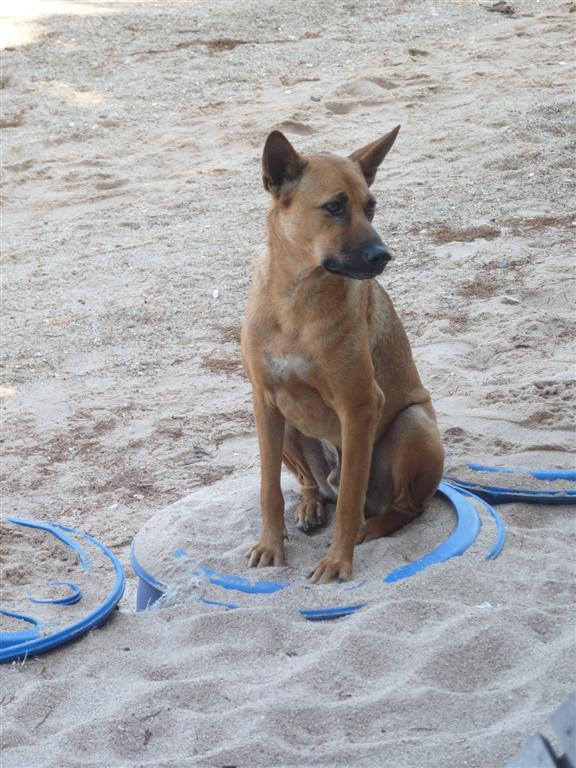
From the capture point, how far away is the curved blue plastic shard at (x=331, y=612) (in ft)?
13.2

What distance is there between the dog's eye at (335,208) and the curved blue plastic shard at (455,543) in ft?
4.52

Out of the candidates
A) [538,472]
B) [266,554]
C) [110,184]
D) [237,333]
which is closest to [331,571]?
[266,554]

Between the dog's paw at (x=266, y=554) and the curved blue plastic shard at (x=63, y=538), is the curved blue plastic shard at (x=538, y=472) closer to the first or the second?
the dog's paw at (x=266, y=554)

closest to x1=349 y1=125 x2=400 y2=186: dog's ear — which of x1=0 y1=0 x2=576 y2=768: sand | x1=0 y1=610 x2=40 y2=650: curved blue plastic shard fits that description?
x1=0 y1=0 x2=576 y2=768: sand

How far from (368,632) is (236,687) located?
20.1 inches

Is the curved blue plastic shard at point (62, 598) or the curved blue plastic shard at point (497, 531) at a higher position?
the curved blue plastic shard at point (497, 531)

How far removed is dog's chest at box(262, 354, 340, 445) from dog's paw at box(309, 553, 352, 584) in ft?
1.77

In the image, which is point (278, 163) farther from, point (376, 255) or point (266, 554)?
point (266, 554)

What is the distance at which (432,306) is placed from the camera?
311 inches

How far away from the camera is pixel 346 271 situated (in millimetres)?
4250

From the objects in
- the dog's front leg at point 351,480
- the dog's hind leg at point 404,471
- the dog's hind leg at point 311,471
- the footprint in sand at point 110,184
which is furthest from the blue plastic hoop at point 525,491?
the footprint in sand at point 110,184

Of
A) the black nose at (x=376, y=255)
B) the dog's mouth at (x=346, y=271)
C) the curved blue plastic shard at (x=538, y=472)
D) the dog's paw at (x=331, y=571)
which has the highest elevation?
the black nose at (x=376, y=255)

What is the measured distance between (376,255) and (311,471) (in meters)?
1.26

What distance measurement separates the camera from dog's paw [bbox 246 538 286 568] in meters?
4.61
